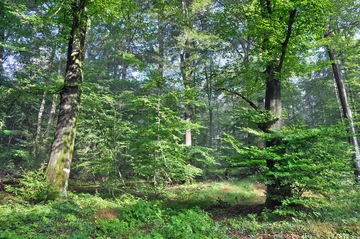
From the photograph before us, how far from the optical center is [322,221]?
16.5 ft

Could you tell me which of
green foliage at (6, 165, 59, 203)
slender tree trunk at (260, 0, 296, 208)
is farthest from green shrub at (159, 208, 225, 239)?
green foliage at (6, 165, 59, 203)

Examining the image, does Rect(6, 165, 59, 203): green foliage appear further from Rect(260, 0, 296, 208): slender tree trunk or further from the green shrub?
Rect(260, 0, 296, 208): slender tree trunk

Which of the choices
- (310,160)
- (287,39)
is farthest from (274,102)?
(310,160)

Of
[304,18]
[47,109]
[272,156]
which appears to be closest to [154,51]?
[47,109]

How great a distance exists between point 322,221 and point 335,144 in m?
1.73

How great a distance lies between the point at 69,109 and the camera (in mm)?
6840

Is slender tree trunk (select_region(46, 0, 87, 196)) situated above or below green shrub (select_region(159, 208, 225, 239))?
above

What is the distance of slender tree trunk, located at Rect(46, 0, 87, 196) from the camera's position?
6402mm

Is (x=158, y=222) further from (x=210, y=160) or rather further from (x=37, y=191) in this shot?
(x=210, y=160)

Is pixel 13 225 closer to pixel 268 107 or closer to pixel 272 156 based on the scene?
pixel 272 156

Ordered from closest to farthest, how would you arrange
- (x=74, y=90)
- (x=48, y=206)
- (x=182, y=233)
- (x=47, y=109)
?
(x=182, y=233) → (x=48, y=206) → (x=74, y=90) → (x=47, y=109)

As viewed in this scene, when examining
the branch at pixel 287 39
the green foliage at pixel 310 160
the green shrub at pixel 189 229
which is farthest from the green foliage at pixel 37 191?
the branch at pixel 287 39

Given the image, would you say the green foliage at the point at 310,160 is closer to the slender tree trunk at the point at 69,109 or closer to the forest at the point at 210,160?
the forest at the point at 210,160

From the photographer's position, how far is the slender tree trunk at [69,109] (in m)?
6.40
